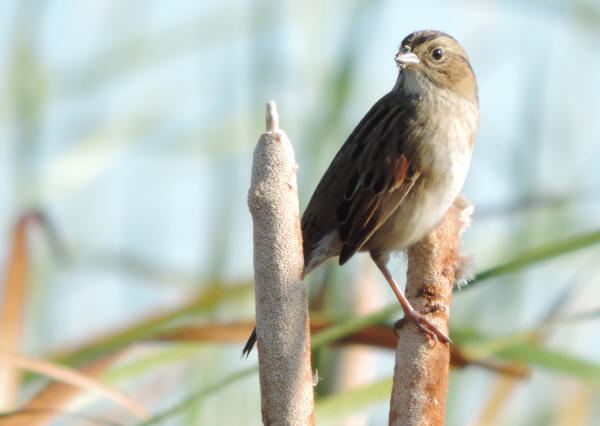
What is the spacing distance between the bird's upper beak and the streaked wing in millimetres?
109

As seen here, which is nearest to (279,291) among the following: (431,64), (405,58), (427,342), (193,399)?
(427,342)

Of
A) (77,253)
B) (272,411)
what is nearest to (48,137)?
(77,253)

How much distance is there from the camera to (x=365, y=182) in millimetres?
2500

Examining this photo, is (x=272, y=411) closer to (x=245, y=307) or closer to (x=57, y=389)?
(x=57, y=389)

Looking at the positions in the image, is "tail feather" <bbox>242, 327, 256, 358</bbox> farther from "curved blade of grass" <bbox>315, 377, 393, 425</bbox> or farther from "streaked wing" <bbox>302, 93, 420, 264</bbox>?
"streaked wing" <bbox>302, 93, 420, 264</bbox>

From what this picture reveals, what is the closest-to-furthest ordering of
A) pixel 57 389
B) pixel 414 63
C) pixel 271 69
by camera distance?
pixel 57 389, pixel 414 63, pixel 271 69

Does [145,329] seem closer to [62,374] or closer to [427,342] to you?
[62,374]

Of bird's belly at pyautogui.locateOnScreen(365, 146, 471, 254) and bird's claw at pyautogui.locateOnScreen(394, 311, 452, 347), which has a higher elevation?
bird's belly at pyautogui.locateOnScreen(365, 146, 471, 254)

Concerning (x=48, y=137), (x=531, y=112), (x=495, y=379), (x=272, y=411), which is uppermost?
(x=48, y=137)

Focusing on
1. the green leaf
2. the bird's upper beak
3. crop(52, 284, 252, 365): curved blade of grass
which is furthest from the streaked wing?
the green leaf

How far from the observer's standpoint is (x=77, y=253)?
3262mm

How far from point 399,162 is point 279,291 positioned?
1.28 metres

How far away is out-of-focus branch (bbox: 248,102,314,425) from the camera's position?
4.05 feet

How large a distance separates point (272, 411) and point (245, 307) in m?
1.88
